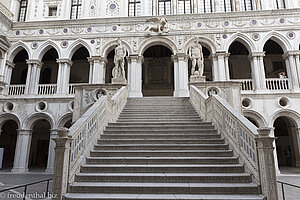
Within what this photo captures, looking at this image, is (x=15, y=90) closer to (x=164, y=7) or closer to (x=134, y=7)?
(x=134, y=7)

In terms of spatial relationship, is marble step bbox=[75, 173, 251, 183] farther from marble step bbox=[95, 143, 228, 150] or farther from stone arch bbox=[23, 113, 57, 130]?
stone arch bbox=[23, 113, 57, 130]

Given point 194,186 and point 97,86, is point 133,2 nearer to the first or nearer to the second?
point 97,86

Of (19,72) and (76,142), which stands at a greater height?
(19,72)

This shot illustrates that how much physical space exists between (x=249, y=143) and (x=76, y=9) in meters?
17.5

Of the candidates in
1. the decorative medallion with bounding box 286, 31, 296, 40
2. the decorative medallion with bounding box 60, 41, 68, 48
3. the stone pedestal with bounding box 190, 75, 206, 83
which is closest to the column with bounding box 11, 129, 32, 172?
the decorative medallion with bounding box 60, 41, 68, 48

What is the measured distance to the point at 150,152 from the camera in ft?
20.8

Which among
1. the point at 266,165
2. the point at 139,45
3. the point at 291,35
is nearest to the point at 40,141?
the point at 139,45

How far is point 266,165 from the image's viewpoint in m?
4.62

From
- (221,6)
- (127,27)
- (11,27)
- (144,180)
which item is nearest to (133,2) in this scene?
(127,27)

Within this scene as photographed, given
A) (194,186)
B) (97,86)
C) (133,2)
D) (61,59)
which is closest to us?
(194,186)

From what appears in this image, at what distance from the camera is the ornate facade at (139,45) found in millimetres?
14648

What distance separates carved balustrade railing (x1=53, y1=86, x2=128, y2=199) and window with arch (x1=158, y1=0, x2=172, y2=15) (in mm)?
11750

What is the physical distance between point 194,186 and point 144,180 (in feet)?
3.80

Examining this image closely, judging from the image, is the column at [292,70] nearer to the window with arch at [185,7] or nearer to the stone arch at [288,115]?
the stone arch at [288,115]
